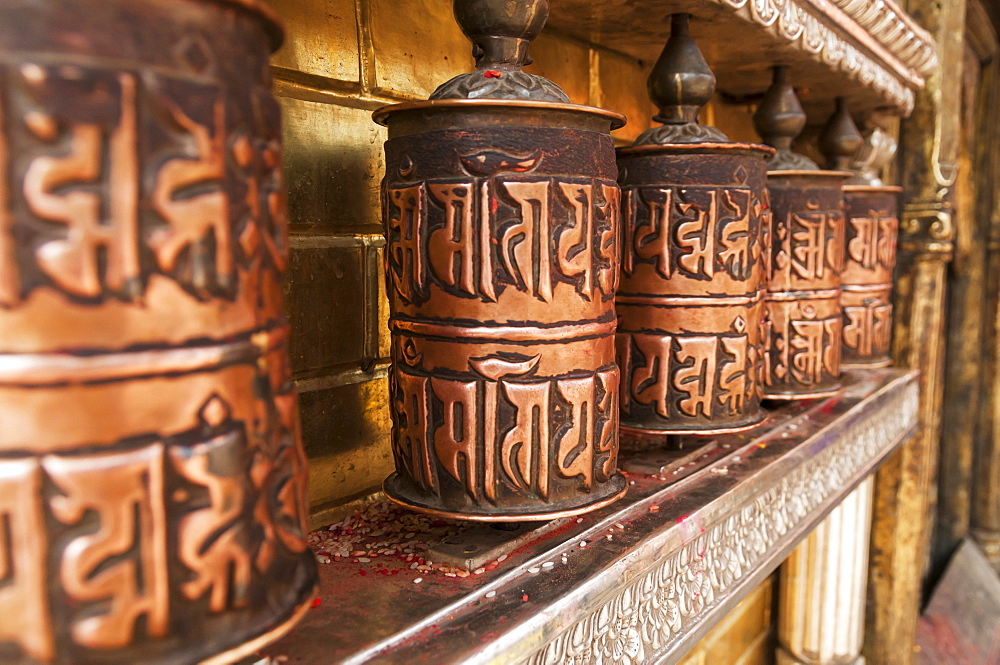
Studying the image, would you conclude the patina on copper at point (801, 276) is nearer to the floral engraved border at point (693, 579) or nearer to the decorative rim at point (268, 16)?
the floral engraved border at point (693, 579)

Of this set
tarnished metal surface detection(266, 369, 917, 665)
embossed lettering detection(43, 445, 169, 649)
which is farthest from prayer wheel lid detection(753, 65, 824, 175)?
embossed lettering detection(43, 445, 169, 649)

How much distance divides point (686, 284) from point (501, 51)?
33 cm

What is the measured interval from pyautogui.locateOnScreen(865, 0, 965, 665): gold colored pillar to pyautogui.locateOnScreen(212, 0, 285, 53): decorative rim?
5.84 feet

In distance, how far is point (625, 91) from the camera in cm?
115

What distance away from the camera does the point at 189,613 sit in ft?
1.09

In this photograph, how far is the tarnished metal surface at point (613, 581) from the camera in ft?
1.67

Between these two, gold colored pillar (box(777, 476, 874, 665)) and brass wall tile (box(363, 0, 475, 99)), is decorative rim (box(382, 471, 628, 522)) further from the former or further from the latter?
gold colored pillar (box(777, 476, 874, 665))

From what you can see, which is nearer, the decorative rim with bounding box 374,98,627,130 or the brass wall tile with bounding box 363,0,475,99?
the decorative rim with bounding box 374,98,627,130

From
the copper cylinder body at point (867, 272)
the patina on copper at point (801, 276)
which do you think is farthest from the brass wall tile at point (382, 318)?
the copper cylinder body at point (867, 272)

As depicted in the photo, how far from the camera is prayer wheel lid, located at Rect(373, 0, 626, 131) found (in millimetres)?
537

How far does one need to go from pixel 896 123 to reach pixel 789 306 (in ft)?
3.38

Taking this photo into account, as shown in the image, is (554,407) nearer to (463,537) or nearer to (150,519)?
(463,537)

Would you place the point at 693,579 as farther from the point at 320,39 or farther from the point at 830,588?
the point at 830,588

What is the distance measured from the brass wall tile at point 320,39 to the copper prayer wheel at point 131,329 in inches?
12.4
